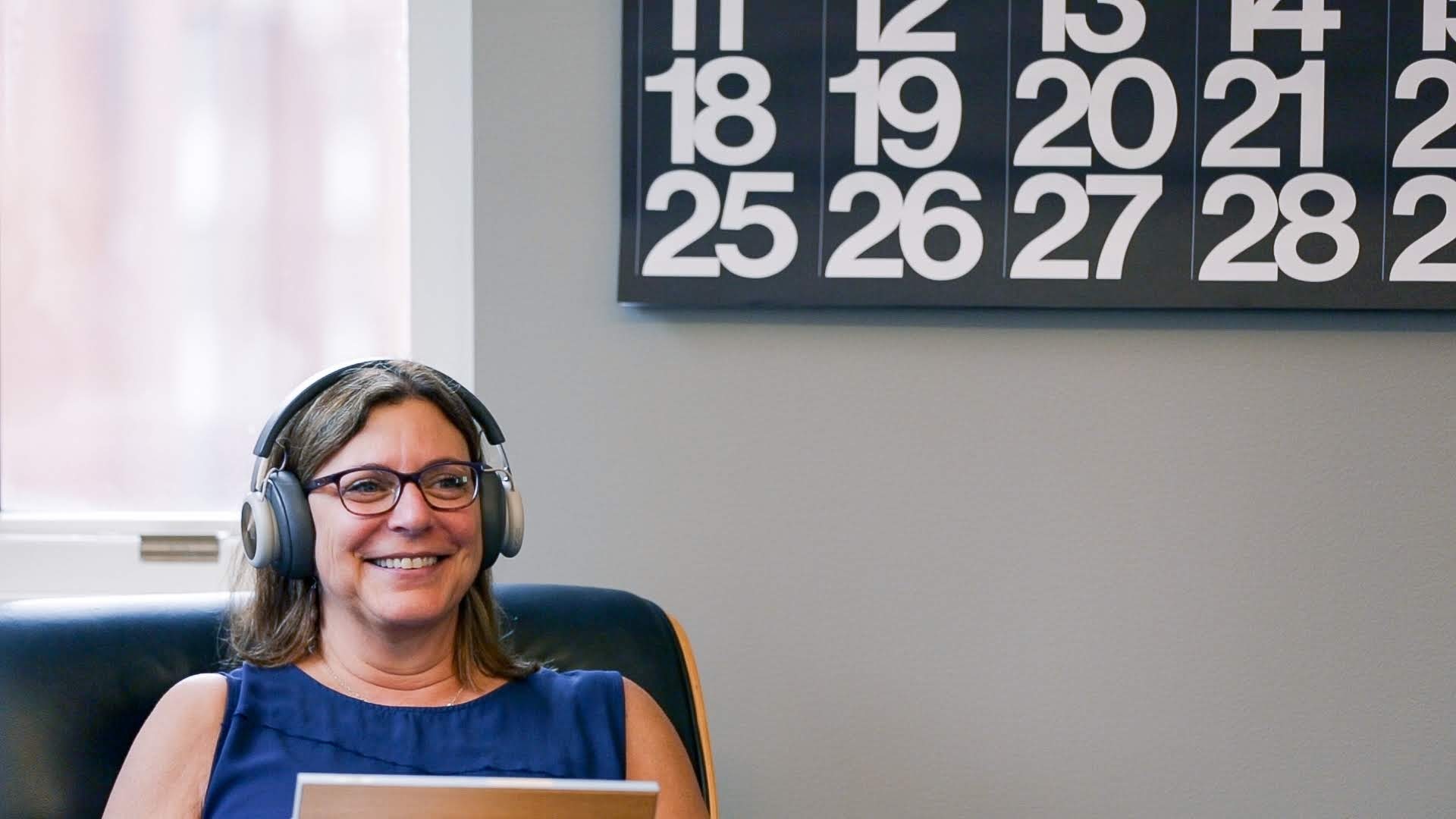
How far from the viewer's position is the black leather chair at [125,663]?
1.31 meters

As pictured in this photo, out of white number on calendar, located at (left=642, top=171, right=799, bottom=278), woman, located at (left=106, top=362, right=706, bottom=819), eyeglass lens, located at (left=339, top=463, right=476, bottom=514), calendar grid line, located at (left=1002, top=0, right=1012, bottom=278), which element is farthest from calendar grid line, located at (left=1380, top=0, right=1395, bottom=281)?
eyeglass lens, located at (left=339, top=463, right=476, bottom=514)

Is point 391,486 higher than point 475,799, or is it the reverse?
point 391,486

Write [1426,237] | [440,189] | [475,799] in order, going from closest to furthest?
1. [475,799]
2. [1426,237]
3. [440,189]

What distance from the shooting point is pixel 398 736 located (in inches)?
54.9

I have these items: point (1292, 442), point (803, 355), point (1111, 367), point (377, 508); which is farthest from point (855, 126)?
point (377, 508)

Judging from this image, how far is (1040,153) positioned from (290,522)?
117cm

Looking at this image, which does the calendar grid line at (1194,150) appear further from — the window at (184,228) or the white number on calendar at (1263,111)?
the window at (184,228)

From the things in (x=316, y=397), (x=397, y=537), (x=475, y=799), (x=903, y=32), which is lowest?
(x=475, y=799)

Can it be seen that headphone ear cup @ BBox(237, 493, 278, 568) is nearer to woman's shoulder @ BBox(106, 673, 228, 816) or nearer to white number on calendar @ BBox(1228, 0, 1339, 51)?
woman's shoulder @ BBox(106, 673, 228, 816)

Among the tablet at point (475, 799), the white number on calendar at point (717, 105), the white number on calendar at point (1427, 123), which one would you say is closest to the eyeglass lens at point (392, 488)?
the tablet at point (475, 799)

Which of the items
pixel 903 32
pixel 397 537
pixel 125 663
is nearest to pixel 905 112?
pixel 903 32

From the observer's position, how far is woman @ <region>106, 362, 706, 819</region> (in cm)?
135

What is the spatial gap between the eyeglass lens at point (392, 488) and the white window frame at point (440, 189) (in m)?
0.63

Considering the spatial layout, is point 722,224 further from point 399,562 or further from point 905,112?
point 399,562
